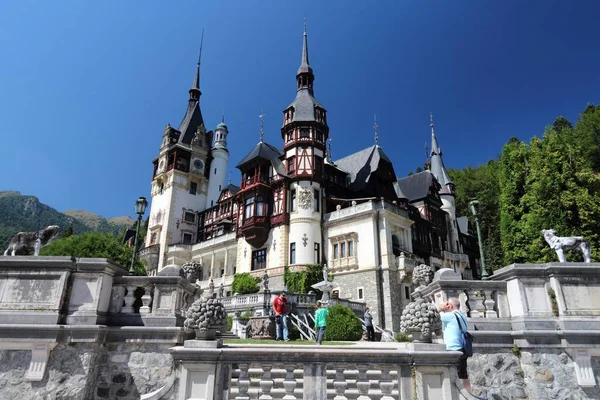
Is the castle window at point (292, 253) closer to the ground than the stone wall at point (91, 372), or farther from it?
farther from it

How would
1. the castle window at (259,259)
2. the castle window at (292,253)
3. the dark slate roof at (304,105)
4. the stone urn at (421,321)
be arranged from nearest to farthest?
1. the stone urn at (421,321)
2. the castle window at (292,253)
3. the castle window at (259,259)
4. the dark slate roof at (304,105)

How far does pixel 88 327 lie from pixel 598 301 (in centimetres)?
1029

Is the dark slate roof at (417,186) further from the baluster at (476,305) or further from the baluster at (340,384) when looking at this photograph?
the baluster at (340,384)

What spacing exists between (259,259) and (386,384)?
112 ft

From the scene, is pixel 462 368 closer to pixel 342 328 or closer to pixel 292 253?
pixel 342 328

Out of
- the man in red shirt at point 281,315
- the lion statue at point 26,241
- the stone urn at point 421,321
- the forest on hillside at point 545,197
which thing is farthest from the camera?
the forest on hillside at point 545,197

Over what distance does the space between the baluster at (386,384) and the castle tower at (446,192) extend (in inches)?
1822

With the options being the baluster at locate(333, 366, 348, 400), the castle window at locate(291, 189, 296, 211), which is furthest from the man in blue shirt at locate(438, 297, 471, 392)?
the castle window at locate(291, 189, 296, 211)

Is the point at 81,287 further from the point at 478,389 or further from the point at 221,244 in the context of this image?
the point at 221,244

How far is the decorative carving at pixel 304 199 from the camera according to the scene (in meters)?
37.7

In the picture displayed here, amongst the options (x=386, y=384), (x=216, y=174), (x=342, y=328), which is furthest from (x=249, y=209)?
(x=386, y=384)

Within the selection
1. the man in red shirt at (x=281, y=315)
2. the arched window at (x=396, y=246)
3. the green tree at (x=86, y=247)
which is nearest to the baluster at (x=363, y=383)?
the man in red shirt at (x=281, y=315)

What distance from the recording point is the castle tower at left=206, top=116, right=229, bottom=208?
58562mm

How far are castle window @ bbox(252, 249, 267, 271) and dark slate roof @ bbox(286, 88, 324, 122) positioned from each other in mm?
14783
